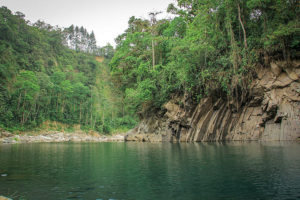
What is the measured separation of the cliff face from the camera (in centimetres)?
1316

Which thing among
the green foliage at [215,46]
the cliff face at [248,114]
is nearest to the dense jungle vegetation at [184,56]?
the green foliage at [215,46]

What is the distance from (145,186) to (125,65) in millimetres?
23758

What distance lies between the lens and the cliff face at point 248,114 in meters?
13.2

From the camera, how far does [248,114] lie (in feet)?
53.2

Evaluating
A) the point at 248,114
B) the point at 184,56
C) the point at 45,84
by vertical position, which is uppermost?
the point at 45,84

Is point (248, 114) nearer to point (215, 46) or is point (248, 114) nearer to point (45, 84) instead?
point (215, 46)

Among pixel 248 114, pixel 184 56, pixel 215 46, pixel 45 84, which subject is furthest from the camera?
pixel 45 84

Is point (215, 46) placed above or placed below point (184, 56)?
above

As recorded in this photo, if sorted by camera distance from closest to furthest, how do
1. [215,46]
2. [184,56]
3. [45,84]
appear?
1. [215,46]
2. [184,56]
3. [45,84]

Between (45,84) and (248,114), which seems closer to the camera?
(248,114)

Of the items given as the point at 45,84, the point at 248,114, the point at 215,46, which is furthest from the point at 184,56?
the point at 45,84

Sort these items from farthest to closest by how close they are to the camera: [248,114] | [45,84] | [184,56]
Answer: [45,84] → [184,56] → [248,114]

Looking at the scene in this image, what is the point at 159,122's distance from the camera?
23.1 m

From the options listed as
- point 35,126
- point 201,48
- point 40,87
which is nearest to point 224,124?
point 201,48
